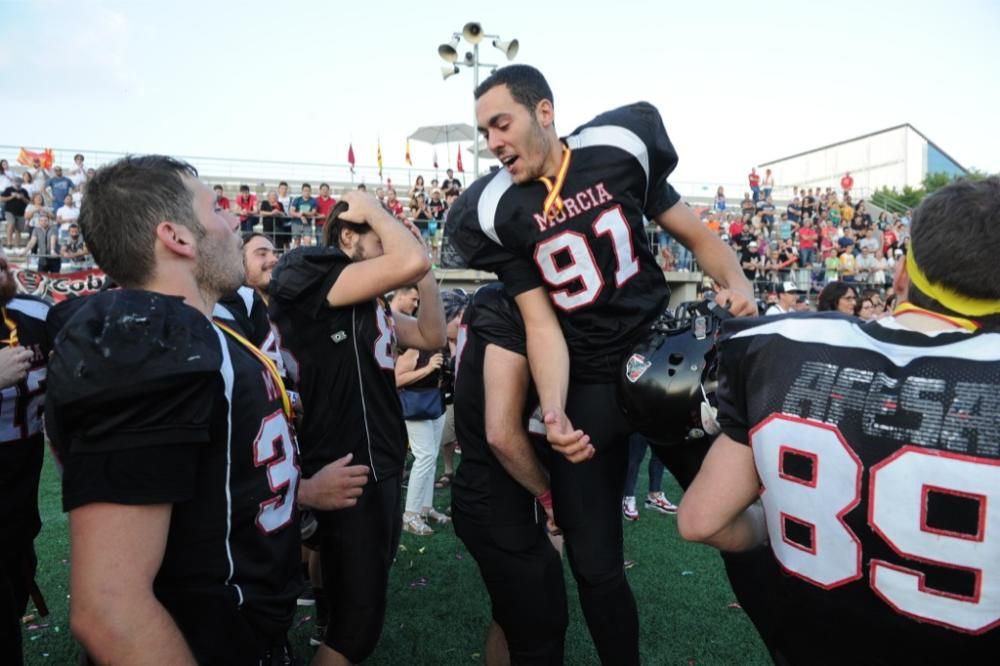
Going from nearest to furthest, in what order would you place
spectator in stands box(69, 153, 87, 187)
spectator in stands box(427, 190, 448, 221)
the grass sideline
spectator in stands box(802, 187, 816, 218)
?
the grass sideline, spectator in stands box(69, 153, 87, 187), spectator in stands box(427, 190, 448, 221), spectator in stands box(802, 187, 816, 218)

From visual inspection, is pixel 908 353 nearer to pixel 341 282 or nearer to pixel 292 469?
pixel 292 469

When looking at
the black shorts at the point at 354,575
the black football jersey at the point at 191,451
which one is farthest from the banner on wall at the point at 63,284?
the black football jersey at the point at 191,451

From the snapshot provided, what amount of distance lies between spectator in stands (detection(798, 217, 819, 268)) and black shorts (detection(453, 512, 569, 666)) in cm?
1910

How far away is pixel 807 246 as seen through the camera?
20.2m

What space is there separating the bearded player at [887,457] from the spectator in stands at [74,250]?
14202 mm

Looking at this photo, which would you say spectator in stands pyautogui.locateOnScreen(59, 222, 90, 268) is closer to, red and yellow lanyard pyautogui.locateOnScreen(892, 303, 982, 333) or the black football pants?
the black football pants

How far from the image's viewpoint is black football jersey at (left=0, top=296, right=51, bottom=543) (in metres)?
2.63

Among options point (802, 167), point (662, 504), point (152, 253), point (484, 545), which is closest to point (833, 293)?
point (662, 504)

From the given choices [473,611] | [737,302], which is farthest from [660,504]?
[737,302]

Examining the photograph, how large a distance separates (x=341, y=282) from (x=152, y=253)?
1.06 m

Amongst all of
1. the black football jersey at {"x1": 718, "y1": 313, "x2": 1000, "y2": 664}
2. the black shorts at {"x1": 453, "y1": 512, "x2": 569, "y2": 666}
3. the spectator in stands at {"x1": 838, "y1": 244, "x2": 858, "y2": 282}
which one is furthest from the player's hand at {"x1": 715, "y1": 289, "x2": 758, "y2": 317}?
the spectator in stands at {"x1": 838, "y1": 244, "x2": 858, "y2": 282}

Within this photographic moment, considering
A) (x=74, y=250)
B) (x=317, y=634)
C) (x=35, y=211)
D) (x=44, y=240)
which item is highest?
(x=35, y=211)

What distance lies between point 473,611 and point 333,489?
7.25 feet

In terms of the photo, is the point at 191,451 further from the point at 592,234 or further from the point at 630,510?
the point at 630,510
